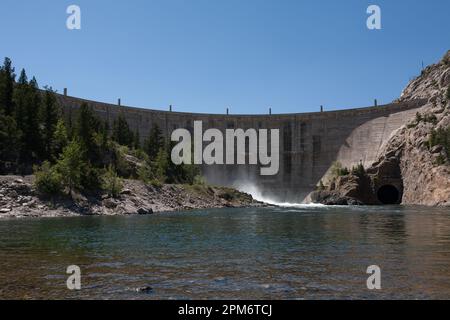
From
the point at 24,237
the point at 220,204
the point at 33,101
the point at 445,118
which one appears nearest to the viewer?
the point at 24,237

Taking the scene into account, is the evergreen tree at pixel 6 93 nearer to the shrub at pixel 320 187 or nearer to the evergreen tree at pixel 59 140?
the evergreen tree at pixel 59 140

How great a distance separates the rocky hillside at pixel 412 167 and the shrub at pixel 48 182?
68760 millimetres

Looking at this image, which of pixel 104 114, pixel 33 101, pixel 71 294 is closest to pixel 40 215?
pixel 33 101

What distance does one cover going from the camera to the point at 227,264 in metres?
20.6

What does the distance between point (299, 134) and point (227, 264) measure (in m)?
119

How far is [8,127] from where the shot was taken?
7181 cm

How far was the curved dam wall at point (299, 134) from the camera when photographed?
125 meters

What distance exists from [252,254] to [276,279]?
6798 millimetres

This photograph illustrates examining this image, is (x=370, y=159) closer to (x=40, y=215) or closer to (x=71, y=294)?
(x=40, y=215)

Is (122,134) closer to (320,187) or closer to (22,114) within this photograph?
(22,114)

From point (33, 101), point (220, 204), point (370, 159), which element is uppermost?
point (33, 101)

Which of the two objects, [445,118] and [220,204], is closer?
[220,204]

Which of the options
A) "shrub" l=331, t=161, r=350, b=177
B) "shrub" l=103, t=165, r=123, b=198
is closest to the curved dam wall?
"shrub" l=331, t=161, r=350, b=177

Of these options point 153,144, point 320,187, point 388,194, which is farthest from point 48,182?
point 388,194
